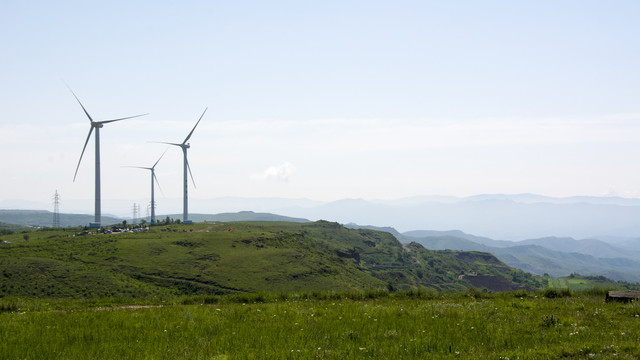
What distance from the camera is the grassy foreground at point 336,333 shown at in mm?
12587

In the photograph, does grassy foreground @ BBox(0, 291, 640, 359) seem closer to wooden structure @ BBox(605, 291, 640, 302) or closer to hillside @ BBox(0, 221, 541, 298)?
wooden structure @ BBox(605, 291, 640, 302)

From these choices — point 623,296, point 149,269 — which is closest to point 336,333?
point 623,296

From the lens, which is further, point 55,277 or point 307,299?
point 55,277

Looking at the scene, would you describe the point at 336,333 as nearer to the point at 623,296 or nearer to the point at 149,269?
the point at 623,296

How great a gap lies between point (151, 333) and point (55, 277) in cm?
12855

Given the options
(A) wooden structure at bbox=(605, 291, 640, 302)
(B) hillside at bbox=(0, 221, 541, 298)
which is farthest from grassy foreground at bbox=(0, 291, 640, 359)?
(B) hillside at bbox=(0, 221, 541, 298)

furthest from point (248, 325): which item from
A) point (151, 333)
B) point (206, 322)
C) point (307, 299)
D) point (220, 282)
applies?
point (220, 282)

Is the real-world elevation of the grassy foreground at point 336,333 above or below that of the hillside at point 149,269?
above

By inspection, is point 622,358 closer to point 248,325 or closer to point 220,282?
point 248,325

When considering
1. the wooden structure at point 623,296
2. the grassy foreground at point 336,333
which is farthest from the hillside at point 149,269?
the wooden structure at point 623,296

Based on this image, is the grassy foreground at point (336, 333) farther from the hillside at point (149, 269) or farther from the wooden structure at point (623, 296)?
the hillside at point (149, 269)

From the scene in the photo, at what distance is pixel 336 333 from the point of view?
14.8 metres

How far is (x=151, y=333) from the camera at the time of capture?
15.4 meters

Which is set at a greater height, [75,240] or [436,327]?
[436,327]
